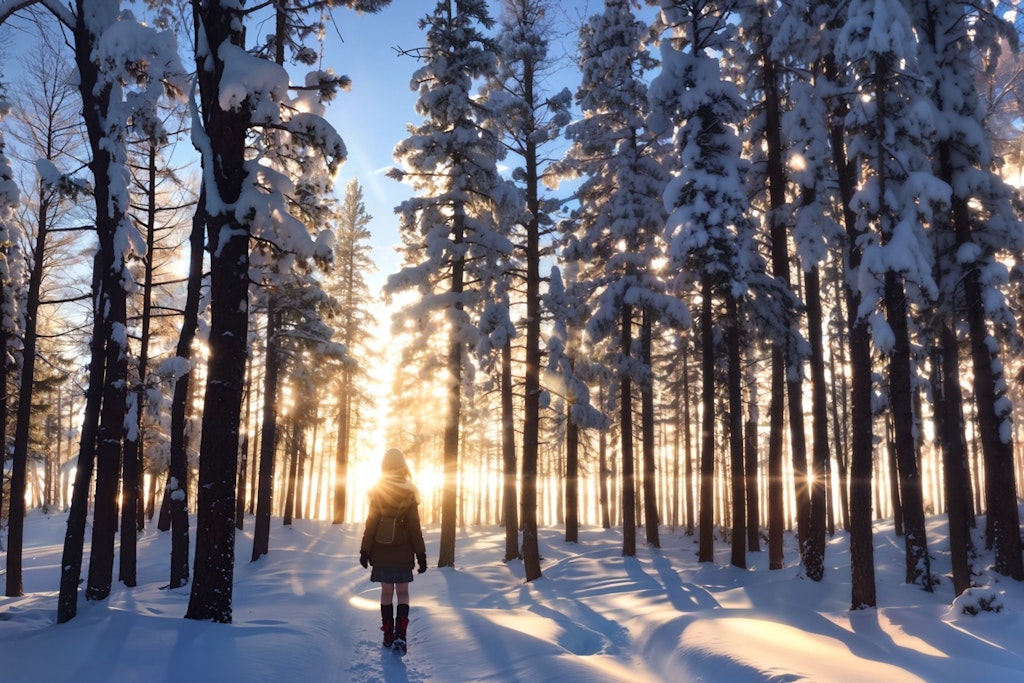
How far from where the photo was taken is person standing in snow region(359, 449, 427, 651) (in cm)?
764

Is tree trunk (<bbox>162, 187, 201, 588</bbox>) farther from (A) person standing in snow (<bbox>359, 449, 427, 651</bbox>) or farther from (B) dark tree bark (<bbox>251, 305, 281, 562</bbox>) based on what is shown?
(A) person standing in snow (<bbox>359, 449, 427, 651</bbox>)

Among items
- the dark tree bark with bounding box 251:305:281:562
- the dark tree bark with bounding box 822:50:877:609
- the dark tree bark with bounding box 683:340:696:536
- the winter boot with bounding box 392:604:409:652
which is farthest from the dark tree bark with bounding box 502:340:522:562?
the dark tree bark with bounding box 683:340:696:536

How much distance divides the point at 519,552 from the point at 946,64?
17.8 metres

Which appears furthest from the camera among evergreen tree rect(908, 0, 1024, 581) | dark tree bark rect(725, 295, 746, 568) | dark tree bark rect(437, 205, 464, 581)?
dark tree bark rect(437, 205, 464, 581)

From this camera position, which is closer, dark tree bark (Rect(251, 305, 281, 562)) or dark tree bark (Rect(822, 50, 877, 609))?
dark tree bark (Rect(822, 50, 877, 609))

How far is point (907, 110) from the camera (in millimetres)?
12172

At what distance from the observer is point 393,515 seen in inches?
305

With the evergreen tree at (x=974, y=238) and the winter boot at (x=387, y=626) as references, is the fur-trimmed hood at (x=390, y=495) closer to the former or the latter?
the winter boot at (x=387, y=626)

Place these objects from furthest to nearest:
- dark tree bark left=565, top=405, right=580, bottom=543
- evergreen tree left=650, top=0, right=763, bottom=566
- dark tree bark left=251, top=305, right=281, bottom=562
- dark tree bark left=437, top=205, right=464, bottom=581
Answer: dark tree bark left=565, top=405, right=580, bottom=543 < dark tree bark left=251, top=305, right=281, bottom=562 < dark tree bark left=437, top=205, right=464, bottom=581 < evergreen tree left=650, top=0, right=763, bottom=566

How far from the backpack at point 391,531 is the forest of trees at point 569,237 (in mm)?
1765

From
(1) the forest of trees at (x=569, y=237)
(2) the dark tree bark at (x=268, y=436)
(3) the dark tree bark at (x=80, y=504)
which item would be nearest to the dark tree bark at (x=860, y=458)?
(1) the forest of trees at (x=569, y=237)

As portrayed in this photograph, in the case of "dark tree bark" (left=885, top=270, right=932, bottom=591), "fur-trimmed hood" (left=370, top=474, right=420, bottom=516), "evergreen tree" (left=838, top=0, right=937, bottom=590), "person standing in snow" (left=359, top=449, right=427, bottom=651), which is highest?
"evergreen tree" (left=838, top=0, right=937, bottom=590)

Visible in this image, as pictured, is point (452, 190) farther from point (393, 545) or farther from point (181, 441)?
point (393, 545)

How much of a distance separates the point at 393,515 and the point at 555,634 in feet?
10.3
